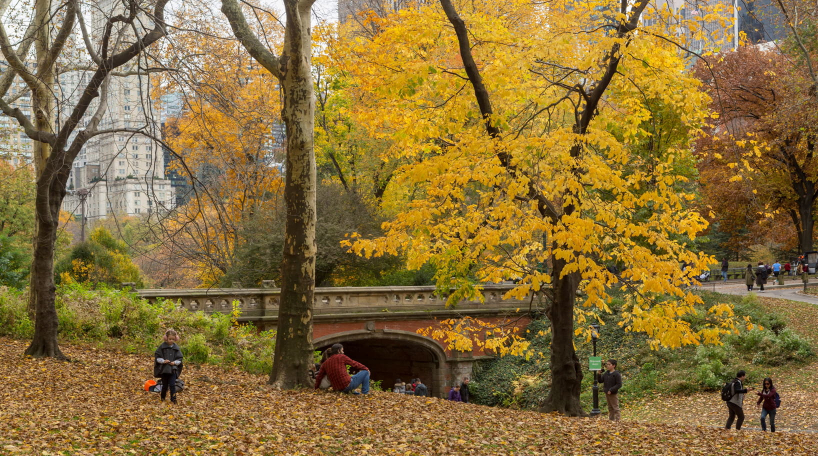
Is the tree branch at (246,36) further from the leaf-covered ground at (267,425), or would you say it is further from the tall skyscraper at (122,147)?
the leaf-covered ground at (267,425)

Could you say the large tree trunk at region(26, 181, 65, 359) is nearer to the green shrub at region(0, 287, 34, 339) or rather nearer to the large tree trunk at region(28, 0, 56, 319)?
the large tree trunk at region(28, 0, 56, 319)

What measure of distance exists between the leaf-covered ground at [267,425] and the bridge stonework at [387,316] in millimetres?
7755

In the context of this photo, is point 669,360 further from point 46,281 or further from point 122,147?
point 122,147

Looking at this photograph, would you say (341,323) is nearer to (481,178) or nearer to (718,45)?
(481,178)

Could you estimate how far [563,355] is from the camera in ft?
44.5

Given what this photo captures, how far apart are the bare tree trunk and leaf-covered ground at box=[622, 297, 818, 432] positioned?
9820mm

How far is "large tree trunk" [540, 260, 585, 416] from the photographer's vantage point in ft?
44.5

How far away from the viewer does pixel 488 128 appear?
1290 cm

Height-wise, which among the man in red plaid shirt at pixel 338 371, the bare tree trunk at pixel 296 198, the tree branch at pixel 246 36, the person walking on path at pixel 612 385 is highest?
the tree branch at pixel 246 36

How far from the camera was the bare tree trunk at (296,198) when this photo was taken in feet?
38.2

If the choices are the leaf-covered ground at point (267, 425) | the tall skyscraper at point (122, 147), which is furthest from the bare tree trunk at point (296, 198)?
the tall skyscraper at point (122, 147)

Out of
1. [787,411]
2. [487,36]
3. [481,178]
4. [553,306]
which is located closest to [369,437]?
[481,178]

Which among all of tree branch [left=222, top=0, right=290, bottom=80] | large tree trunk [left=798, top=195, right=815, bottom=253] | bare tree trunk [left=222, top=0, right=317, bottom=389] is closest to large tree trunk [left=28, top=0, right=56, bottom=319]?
tree branch [left=222, top=0, right=290, bottom=80]

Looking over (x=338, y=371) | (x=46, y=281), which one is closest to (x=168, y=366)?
(x=338, y=371)
